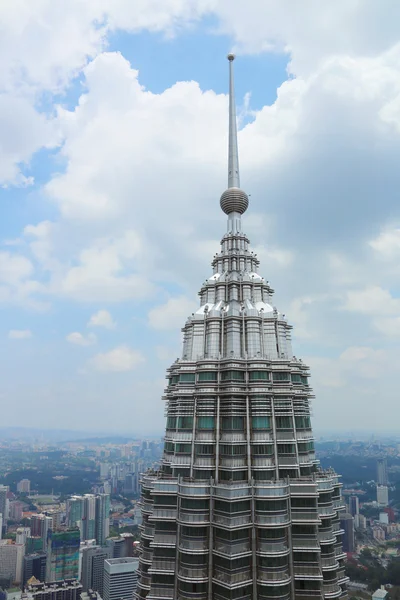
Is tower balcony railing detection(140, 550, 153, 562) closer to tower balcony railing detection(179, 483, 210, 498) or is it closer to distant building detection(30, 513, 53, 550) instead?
tower balcony railing detection(179, 483, 210, 498)

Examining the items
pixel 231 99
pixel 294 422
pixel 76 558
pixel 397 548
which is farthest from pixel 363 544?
pixel 231 99

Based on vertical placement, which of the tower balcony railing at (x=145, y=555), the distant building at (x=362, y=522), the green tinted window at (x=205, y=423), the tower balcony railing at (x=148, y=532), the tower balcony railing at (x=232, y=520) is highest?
the green tinted window at (x=205, y=423)

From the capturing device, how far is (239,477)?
3039 centimetres

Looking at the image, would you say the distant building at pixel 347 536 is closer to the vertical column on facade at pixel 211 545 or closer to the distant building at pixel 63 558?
the distant building at pixel 63 558

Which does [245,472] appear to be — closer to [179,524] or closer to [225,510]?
[225,510]

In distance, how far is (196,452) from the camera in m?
31.7

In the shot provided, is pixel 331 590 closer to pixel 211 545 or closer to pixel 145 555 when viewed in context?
pixel 211 545

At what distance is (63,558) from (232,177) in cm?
10998

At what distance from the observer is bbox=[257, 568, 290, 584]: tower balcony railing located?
2773cm

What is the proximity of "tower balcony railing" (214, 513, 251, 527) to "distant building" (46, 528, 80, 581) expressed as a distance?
98.9 m

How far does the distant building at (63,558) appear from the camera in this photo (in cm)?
10919

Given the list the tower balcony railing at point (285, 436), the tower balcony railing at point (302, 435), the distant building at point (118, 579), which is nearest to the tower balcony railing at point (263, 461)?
the tower balcony railing at point (285, 436)

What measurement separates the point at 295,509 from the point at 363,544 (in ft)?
Result: 387

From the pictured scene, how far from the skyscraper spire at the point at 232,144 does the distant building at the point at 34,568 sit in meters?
112
